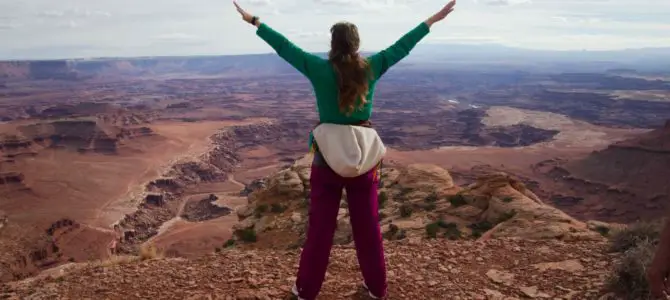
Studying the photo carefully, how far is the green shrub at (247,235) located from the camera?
39.0 ft

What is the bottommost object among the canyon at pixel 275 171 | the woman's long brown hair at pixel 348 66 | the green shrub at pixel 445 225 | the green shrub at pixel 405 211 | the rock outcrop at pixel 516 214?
the canyon at pixel 275 171

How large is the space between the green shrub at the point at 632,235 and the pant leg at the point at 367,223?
3.20 meters

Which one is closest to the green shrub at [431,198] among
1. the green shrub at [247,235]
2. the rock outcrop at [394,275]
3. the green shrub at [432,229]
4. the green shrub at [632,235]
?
the green shrub at [432,229]

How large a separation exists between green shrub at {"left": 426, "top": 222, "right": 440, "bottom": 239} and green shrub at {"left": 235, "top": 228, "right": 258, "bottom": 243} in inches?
174

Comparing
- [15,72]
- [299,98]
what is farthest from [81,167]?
[15,72]

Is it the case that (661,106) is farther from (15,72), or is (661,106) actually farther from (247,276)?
(15,72)

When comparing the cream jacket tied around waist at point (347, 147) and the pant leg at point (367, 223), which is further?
the pant leg at point (367, 223)

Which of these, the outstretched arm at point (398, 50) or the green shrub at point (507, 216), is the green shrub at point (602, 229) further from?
the outstretched arm at point (398, 50)

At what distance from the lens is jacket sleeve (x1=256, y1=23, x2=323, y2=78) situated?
3400mm

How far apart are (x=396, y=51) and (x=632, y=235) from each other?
3.83 metres

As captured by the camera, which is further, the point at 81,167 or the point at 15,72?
the point at 15,72

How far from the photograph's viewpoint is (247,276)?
5051mm

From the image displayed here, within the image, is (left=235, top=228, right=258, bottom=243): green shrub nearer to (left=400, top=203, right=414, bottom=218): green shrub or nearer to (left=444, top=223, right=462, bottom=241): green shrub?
(left=400, top=203, right=414, bottom=218): green shrub

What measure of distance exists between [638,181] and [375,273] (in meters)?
39.2
